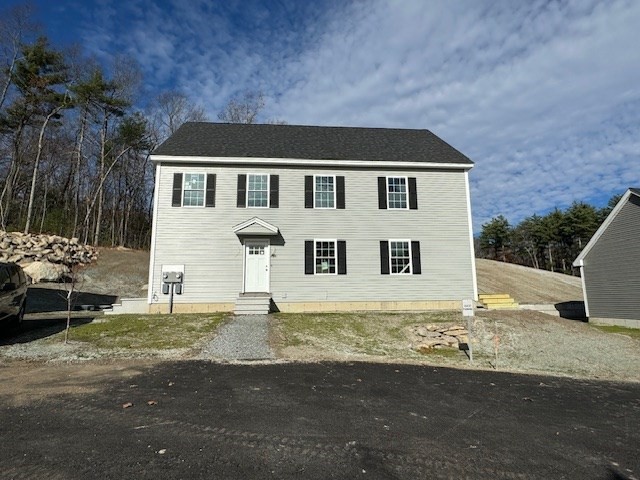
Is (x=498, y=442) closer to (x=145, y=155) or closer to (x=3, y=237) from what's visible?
(x=3, y=237)

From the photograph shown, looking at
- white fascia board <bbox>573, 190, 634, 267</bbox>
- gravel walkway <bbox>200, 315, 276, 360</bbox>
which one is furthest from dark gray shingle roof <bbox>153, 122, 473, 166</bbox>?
gravel walkway <bbox>200, 315, 276, 360</bbox>

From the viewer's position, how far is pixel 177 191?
15.0 meters

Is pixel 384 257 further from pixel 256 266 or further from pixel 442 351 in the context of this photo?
pixel 442 351

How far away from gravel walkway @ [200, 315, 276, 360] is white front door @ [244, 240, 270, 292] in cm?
252

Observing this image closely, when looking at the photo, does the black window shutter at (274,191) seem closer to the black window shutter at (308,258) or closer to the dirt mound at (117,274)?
the black window shutter at (308,258)

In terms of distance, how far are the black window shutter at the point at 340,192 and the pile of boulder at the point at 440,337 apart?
6.69 meters

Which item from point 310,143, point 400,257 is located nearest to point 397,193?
point 400,257

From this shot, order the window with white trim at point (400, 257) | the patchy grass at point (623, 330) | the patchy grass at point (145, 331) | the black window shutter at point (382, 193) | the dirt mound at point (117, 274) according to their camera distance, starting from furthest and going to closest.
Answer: the dirt mound at point (117, 274) → the black window shutter at point (382, 193) → the window with white trim at point (400, 257) → the patchy grass at point (623, 330) → the patchy grass at point (145, 331)

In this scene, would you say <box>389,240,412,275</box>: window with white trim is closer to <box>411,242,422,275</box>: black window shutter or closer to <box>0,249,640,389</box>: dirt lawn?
<box>411,242,422,275</box>: black window shutter

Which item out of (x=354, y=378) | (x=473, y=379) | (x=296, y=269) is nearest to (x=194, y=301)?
(x=296, y=269)

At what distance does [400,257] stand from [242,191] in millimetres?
7353

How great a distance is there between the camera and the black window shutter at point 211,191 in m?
15.0

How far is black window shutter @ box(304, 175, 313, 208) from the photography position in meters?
15.5

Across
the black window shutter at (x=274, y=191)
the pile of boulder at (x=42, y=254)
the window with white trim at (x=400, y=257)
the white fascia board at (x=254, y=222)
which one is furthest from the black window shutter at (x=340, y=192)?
the pile of boulder at (x=42, y=254)
